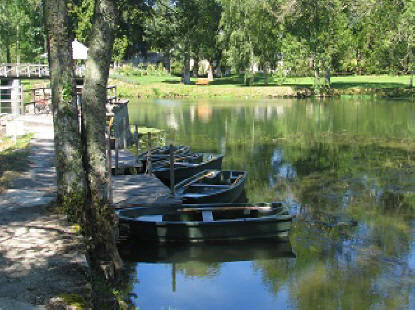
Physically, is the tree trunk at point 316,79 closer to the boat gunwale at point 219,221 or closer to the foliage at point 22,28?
the foliage at point 22,28

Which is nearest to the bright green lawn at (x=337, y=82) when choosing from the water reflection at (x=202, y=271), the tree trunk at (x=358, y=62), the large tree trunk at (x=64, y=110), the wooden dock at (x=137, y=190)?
the tree trunk at (x=358, y=62)

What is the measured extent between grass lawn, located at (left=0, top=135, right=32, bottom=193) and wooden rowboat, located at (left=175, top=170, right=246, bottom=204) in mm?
3925

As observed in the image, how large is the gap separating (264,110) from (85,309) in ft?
128

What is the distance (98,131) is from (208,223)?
3.72 m

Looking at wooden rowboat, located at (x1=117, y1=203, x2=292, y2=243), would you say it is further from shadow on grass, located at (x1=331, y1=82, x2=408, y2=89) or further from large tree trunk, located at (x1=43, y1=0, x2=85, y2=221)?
shadow on grass, located at (x1=331, y1=82, x2=408, y2=89)

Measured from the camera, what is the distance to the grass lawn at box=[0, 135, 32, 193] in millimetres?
12853

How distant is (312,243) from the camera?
1229cm

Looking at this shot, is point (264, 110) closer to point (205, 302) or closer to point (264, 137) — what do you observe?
point (264, 137)

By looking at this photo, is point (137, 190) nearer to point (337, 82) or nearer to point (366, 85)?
point (366, 85)

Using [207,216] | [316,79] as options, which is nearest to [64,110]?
[207,216]

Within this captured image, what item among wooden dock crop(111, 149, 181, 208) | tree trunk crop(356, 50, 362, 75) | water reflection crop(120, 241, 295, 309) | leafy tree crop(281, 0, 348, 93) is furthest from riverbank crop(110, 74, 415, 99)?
water reflection crop(120, 241, 295, 309)

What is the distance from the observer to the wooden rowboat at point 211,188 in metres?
13.8

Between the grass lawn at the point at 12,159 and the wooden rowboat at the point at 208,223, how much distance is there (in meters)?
2.89

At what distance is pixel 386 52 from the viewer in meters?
59.9
